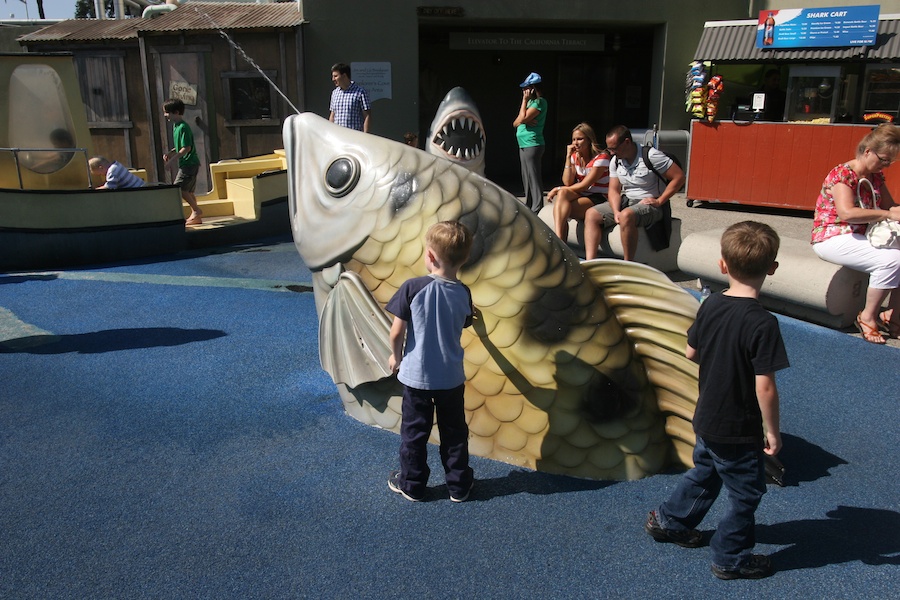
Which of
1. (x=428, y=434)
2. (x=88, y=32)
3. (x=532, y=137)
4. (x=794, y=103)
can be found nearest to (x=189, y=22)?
(x=88, y=32)

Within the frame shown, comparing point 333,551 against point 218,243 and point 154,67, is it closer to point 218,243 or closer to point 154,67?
point 218,243

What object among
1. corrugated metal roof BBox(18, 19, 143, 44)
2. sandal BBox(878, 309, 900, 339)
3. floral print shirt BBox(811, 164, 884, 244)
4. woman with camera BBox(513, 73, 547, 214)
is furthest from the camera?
corrugated metal roof BBox(18, 19, 143, 44)

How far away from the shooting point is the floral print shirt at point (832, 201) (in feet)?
17.7

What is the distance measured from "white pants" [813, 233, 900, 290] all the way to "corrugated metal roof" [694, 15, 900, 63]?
6.13 m

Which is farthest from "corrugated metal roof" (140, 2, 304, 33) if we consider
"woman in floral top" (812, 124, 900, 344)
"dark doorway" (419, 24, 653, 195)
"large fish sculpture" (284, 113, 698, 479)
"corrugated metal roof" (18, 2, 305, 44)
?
"large fish sculpture" (284, 113, 698, 479)

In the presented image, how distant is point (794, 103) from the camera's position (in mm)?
10836

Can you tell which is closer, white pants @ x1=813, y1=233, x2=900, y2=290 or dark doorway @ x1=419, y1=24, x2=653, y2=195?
white pants @ x1=813, y1=233, x2=900, y2=290

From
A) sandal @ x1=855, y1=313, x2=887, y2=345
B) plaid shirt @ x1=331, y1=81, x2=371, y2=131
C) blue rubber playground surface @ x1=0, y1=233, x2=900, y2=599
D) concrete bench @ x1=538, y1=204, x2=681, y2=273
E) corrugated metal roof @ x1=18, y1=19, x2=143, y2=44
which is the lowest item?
blue rubber playground surface @ x1=0, y1=233, x2=900, y2=599

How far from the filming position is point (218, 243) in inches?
361

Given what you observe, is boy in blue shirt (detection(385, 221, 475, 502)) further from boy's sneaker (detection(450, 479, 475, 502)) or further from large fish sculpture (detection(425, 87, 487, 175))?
large fish sculpture (detection(425, 87, 487, 175))

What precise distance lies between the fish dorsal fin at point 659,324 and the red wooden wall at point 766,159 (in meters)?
8.25

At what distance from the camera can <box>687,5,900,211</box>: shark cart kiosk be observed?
10.3m

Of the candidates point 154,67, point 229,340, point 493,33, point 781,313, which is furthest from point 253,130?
point 781,313

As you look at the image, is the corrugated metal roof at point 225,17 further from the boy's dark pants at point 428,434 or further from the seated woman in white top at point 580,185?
the boy's dark pants at point 428,434
